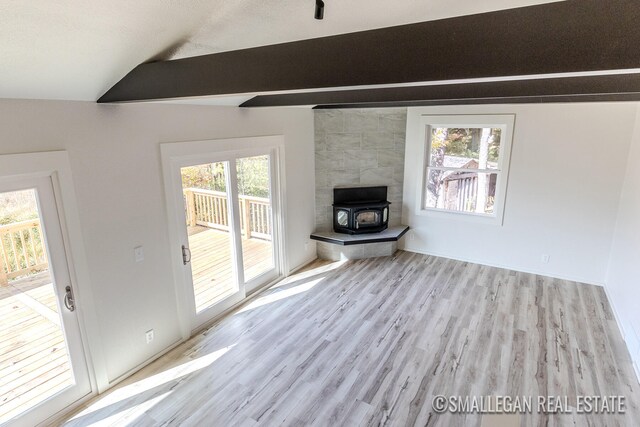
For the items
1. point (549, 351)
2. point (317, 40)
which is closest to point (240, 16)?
point (317, 40)

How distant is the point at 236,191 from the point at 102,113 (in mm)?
1605

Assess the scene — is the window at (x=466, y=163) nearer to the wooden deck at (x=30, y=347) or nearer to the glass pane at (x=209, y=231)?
the glass pane at (x=209, y=231)

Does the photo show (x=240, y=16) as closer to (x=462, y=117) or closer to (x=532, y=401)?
(x=532, y=401)

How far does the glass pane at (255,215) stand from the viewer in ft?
13.8

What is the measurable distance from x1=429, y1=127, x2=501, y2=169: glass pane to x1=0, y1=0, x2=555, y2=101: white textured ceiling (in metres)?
4.13

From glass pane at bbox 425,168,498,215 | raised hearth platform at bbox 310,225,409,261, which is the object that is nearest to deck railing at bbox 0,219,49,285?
raised hearth platform at bbox 310,225,409,261

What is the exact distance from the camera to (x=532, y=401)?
2.76 meters

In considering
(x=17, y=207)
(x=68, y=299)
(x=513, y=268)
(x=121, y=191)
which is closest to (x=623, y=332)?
(x=513, y=268)

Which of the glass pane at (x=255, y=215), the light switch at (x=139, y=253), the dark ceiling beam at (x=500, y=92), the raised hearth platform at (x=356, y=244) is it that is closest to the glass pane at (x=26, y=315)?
the light switch at (x=139, y=253)

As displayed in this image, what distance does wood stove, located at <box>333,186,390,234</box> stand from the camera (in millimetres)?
5496

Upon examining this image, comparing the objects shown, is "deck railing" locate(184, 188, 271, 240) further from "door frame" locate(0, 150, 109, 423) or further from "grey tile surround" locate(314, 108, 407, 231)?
"grey tile surround" locate(314, 108, 407, 231)

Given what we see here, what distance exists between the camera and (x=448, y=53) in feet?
4.01

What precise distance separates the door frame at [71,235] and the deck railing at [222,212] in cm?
105

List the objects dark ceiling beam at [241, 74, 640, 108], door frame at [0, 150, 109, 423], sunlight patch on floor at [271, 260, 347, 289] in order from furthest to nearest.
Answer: sunlight patch on floor at [271, 260, 347, 289]
door frame at [0, 150, 109, 423]
dark ceiling beam at [241, 74, 640, 108]
